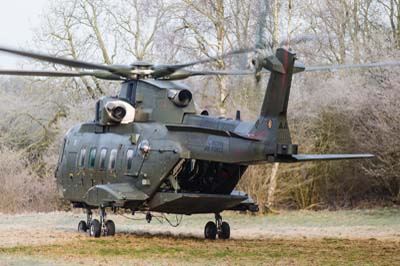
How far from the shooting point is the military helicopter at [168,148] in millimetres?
18203

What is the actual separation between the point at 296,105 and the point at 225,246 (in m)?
16.3

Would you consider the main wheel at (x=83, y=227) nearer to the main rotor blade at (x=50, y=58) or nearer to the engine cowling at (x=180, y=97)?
the engine cowling at (x=180, y=97)

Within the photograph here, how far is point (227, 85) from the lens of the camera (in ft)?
113

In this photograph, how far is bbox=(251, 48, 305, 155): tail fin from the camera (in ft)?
58.6

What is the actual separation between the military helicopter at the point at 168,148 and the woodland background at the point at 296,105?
697 cm

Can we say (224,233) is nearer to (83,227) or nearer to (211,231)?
(211,231)

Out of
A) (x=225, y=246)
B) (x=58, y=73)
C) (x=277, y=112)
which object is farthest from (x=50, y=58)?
(x=225, y=246)

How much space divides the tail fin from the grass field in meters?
1.99

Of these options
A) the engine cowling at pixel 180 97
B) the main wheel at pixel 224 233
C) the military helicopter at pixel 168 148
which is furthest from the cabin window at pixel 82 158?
the main wheel at pixel 224 233

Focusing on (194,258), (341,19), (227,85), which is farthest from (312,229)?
(341,19)

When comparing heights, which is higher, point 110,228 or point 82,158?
→ point 82,158

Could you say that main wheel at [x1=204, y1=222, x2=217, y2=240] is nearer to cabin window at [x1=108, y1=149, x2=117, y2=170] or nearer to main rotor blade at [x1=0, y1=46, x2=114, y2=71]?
cabin window at [x1=108, y1=149, x2=117, y2=170]

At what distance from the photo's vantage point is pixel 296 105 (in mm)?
34125

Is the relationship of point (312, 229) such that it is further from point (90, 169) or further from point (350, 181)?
point (350, 181)
